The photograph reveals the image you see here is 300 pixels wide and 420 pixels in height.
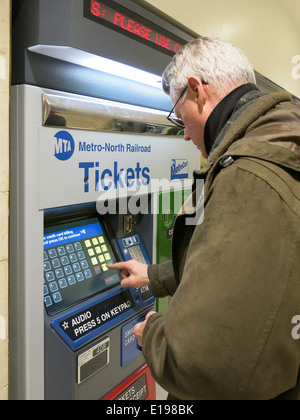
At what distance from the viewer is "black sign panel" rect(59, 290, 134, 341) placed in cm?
138

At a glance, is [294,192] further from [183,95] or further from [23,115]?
[23,115]

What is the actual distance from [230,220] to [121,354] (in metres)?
1.03

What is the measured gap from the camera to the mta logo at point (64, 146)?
49.7 inches

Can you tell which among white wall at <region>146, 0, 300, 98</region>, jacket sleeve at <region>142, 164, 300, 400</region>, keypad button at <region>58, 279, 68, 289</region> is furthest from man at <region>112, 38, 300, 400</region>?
white wall at <region>146, 0, 300, 98</region>

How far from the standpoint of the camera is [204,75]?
1.22m

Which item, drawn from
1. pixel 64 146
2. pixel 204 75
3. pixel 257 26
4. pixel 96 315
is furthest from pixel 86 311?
pixel 257 26

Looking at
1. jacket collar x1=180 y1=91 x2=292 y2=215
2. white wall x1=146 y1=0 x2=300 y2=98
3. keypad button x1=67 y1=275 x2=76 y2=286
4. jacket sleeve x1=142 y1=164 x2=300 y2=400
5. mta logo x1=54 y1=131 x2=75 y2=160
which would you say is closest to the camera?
jacket sleeve x1=142 y1=164 x2=300 y2=400

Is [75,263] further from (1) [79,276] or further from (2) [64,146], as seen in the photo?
(2) [64,146]

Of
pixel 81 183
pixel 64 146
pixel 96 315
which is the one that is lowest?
pixel 96 315

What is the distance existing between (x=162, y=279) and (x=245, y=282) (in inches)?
33.8

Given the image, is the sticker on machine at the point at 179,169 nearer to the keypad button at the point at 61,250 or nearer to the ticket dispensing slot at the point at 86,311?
the ticket dispensing slot at the point at 86,311

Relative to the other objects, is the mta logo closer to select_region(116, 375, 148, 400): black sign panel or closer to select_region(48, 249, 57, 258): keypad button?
select_region(48, 249, 57, 258): keypad button

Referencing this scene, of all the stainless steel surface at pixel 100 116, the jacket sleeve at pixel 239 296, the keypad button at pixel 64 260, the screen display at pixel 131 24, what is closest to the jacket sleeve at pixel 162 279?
the keypad button at pixel 64 260

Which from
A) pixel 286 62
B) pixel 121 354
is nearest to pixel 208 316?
pixel 121 354
